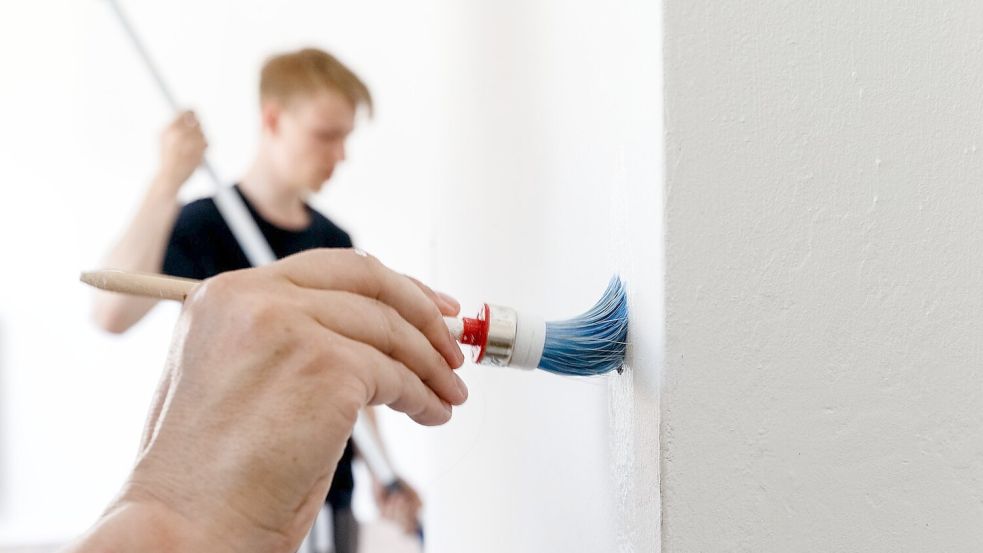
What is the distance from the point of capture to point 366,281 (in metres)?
0.32

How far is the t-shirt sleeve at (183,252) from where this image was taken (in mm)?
1178

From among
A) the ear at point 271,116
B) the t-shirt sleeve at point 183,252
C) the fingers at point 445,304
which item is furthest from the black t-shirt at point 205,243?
the fingers at point 445,304

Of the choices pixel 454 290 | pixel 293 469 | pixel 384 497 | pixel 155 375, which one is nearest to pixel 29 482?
pixel 155 375

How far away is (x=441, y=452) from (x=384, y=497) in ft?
0.93

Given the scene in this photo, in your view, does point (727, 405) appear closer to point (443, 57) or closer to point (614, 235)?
point (614, 235)

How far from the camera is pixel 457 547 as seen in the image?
1151 mm

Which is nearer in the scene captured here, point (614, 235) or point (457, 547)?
point (614, 235)

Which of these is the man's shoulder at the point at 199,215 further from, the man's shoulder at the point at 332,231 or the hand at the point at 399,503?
the hand at the point at 399,503

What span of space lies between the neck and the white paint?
3.67 feet

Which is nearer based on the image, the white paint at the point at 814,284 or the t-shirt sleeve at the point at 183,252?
the white paint at the point at 814,284

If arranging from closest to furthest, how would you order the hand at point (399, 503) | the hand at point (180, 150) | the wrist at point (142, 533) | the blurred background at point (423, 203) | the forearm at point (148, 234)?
the wrist at point (142, 533) → the blurred background at point (423, 203) → the forearm at point (148, 234) → the hand at point (180, 150) → the hand at point (399, 503)

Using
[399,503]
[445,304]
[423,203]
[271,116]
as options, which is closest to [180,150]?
[271,116]

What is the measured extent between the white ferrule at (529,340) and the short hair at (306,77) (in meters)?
1.13

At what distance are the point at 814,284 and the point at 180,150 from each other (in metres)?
1.25
